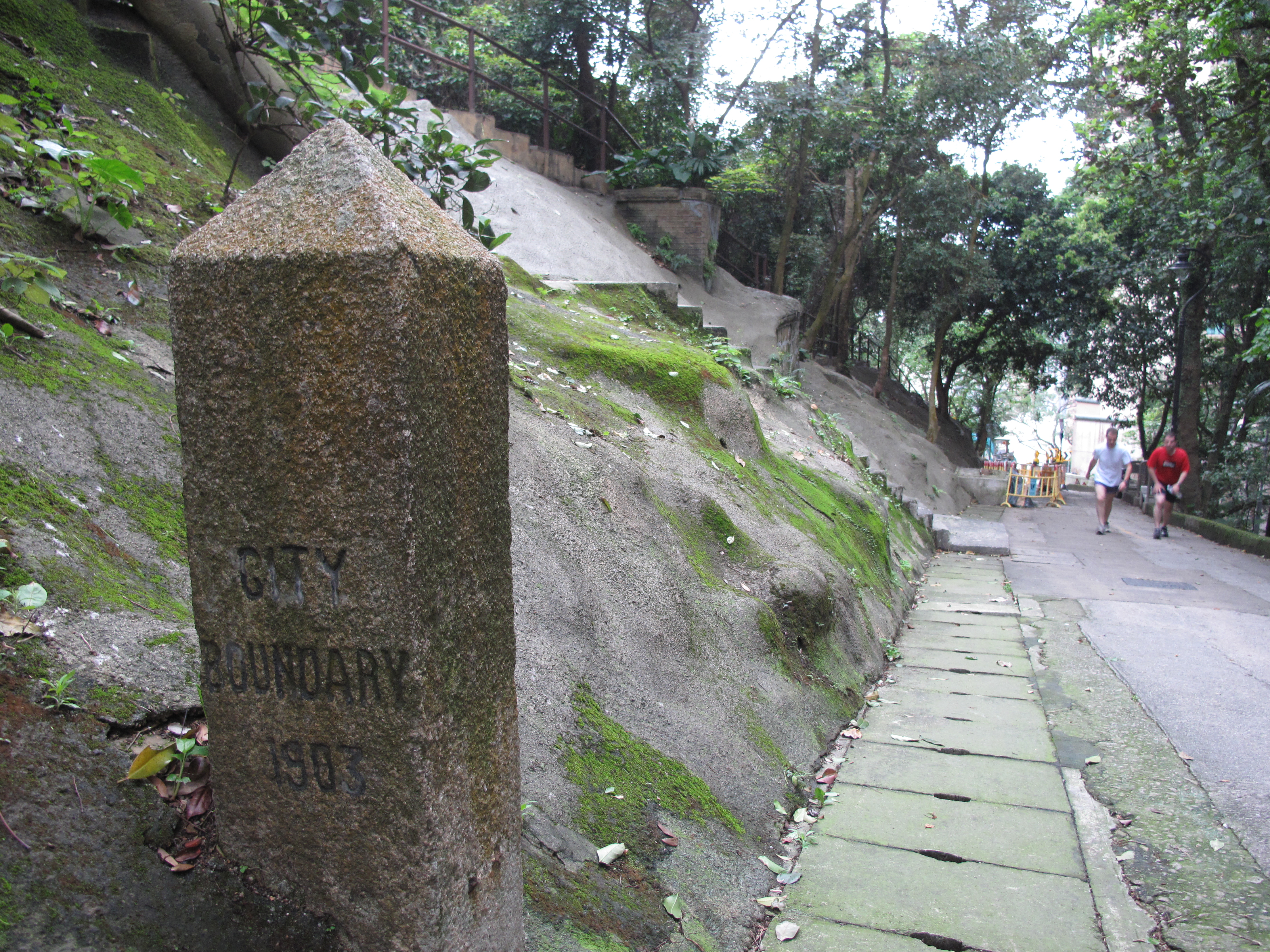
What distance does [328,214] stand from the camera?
70.1 inches

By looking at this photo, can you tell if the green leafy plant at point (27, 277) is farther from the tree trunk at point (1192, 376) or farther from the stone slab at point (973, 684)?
the tree trunk at point (1192, 376)

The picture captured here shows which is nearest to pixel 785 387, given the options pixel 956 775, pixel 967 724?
pixel 967 724

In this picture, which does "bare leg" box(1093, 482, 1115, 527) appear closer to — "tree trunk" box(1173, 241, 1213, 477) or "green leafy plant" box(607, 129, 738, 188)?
"tree trunk" box(1173, 241, 1213, 477)

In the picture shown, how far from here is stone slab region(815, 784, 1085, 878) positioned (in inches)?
140

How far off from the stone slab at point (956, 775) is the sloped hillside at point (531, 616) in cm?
25

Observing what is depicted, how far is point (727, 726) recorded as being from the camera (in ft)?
12.7

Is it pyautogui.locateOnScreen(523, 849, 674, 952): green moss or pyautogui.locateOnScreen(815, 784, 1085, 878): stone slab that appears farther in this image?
pyautogui.locateOnScreen(815, 784, 1085, 878): stone slab

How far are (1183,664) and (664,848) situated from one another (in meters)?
4.98

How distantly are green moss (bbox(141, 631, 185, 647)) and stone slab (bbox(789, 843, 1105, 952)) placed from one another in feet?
7.27

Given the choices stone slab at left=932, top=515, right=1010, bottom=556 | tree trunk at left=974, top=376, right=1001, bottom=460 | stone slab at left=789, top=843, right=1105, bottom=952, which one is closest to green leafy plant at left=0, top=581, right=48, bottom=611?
stone slab at left=789, top=843, right=1105, bottom=952

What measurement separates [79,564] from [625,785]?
1.83 m

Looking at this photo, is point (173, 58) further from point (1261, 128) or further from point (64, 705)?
point (1261, 128)

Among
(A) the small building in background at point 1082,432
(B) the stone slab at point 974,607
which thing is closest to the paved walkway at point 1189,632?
(B) the stone slab at point 974,607

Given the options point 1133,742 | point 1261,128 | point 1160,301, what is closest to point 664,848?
point 1133,742
